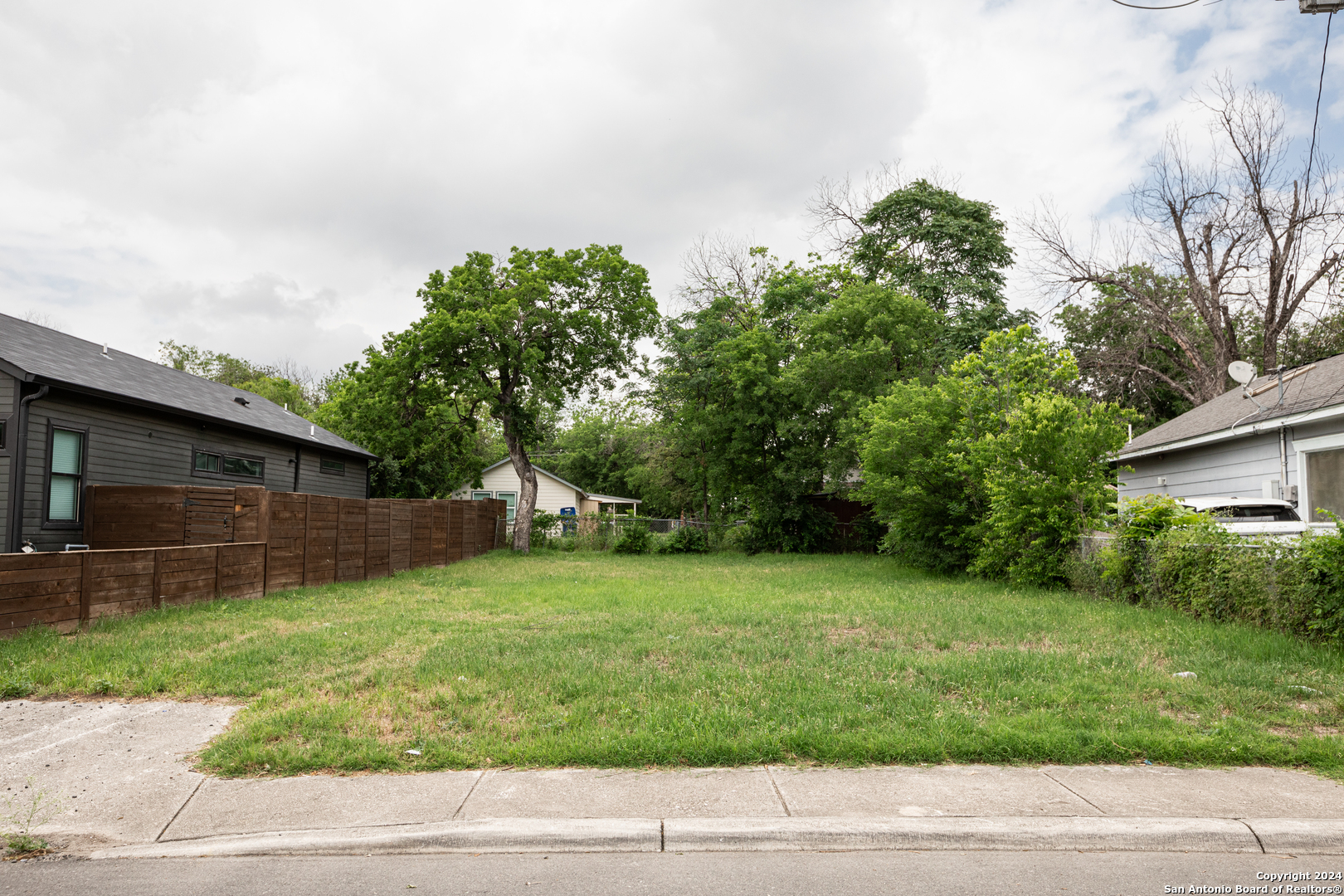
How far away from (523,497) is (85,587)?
1898cm

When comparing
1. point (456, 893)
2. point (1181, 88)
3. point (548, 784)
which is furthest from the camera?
point (1181, 88)

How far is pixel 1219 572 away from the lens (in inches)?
335

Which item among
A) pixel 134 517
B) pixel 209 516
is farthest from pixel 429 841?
pixel 134 517

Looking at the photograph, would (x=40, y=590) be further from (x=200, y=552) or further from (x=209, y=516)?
(x=209, y=516)

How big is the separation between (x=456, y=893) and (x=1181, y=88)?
2192cm

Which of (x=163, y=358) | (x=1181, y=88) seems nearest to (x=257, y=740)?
(x=1181, y=88)

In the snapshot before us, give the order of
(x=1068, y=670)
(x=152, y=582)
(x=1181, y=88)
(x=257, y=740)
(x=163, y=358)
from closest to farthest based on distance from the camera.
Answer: (x=257, y=740), (x=1068, y=670), (x=152, y=582), (x=1181, y=88), (x=163, y=358)

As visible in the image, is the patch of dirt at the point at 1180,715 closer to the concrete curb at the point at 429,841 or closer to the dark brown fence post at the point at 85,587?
the concrete curb at the point at 429,841

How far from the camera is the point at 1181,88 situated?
17.7 m

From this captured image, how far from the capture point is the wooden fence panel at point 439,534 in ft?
67.2

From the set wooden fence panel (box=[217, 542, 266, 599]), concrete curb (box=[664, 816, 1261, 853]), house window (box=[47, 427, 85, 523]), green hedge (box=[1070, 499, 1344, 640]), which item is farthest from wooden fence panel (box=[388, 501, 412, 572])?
concrete curb (box=[664, 816, 1261, 853])

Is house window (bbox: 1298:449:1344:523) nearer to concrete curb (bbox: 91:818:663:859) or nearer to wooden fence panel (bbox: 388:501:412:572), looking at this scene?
concrete curb (bbox: 91:818:663:859)

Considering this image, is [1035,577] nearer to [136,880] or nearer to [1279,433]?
[1279,433]

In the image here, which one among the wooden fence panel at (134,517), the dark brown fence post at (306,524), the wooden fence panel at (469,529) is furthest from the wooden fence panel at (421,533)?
the wooden fence panel at (134,517)
